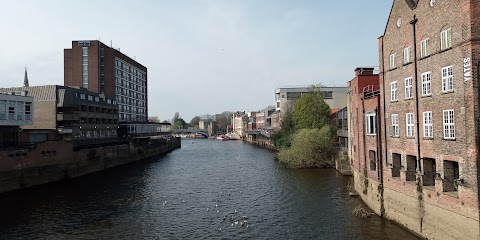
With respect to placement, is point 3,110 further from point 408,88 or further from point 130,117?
point 130,117

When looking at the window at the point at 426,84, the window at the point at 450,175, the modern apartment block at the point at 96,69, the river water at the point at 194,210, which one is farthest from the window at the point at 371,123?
the modern apartment block at the point at 96,69

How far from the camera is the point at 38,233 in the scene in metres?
25.9

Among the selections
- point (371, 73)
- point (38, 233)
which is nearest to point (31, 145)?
point (38, 233)

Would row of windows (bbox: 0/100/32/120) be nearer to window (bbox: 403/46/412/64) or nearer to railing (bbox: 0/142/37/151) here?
railing (bbox: 0/142/37/151)

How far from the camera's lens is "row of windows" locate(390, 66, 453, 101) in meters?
19.2

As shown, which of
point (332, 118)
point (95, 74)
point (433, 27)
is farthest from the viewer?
point (95, 74)

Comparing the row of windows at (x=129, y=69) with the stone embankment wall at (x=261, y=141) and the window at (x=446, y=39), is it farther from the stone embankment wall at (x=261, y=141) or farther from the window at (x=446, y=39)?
the window at (x=446, y=39)

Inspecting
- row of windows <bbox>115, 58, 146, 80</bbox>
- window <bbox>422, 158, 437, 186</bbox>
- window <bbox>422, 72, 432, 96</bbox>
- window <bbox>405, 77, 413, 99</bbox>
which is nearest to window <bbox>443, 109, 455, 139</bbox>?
window <bbox>422, 72, 432, 96</bbox>

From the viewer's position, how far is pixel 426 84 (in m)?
21.4

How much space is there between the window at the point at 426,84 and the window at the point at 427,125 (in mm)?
1179

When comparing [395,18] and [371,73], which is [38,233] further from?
[371,73]

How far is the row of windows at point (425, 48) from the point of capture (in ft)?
63.2

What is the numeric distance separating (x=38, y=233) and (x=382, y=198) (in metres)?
24.9

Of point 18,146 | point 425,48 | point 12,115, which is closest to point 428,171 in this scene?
point 425,48
